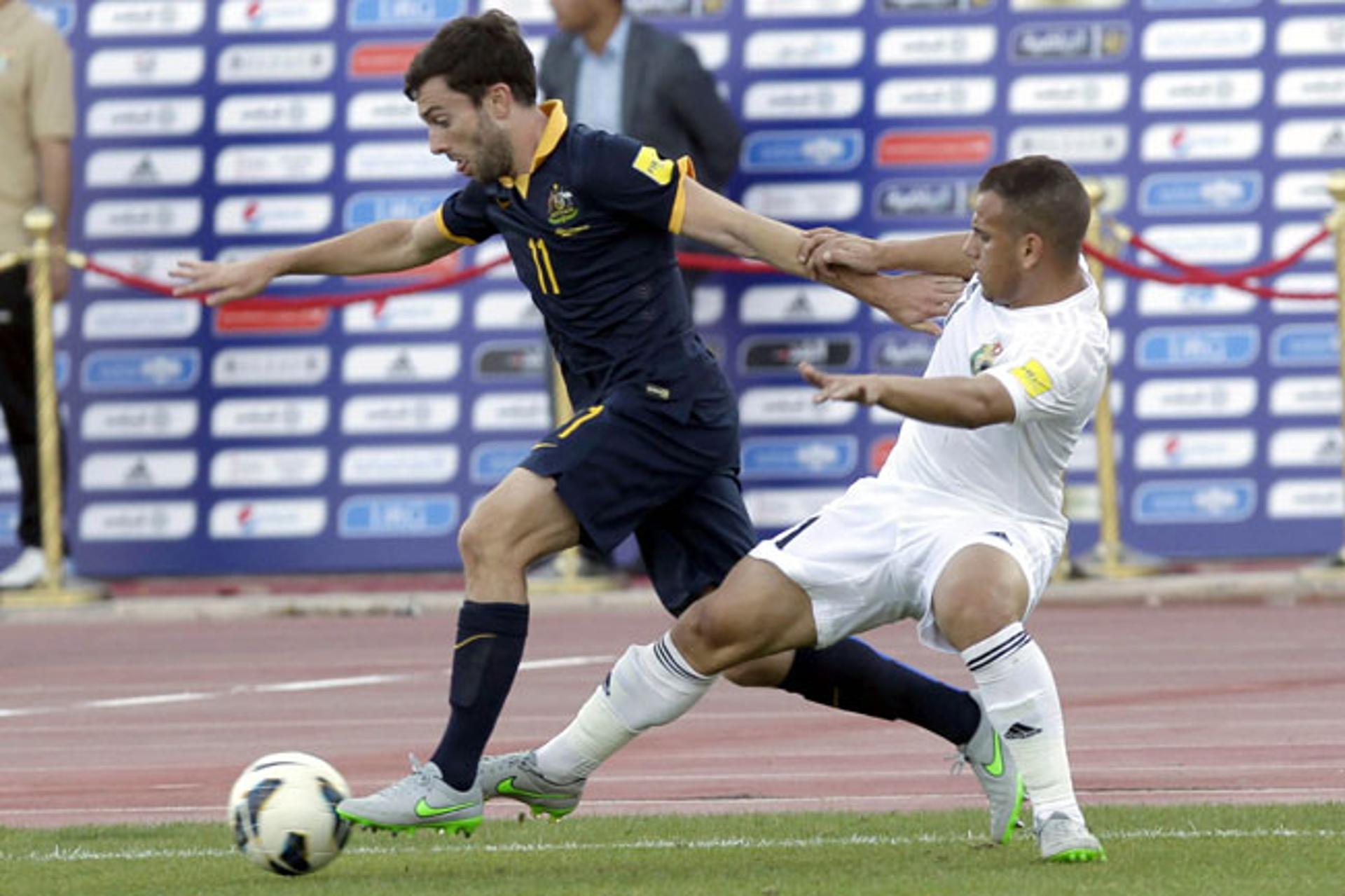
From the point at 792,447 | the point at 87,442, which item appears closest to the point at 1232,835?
the point at 792,447

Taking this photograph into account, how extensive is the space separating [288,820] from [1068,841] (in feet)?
5.70

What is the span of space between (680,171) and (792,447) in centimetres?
850

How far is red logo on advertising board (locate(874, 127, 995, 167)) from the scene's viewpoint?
15805mm

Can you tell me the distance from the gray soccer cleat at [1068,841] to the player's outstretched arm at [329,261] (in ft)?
7.69

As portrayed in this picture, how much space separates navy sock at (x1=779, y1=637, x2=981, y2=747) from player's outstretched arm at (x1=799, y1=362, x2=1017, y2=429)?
106cm

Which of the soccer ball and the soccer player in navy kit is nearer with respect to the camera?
the soccer ball

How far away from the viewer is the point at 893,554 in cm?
692

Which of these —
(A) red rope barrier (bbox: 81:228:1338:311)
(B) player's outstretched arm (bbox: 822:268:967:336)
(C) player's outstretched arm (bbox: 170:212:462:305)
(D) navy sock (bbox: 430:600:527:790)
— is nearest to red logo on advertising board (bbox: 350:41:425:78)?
(A) red rope barrier (bbox: 81:228:1338:311)

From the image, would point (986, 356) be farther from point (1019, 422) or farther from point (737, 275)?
point (737, 275)

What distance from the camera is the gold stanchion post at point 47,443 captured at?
15438 mm

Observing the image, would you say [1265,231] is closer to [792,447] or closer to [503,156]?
[792,447]

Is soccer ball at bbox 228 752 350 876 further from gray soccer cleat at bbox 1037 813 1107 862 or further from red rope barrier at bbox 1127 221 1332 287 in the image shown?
red rope barrier at bbox 1127 221 1332 287

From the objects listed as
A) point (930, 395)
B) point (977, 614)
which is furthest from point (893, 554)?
point (930, 395)

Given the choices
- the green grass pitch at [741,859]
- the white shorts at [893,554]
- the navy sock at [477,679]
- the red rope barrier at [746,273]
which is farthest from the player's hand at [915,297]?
the red rope barrier at [746,273]
